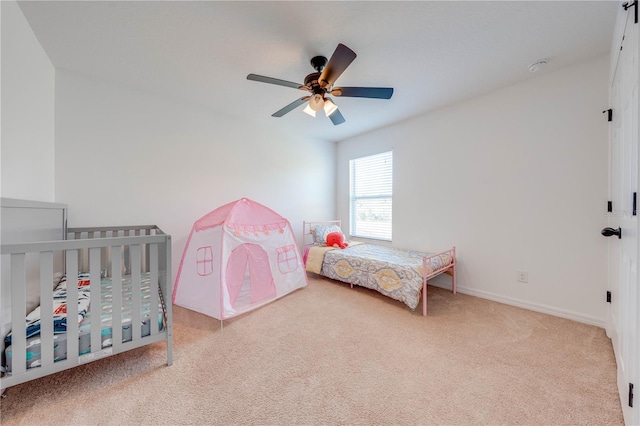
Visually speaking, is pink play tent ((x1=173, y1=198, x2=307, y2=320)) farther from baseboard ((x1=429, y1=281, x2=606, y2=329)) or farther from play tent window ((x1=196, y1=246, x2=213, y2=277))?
baseboard ((x1=429, y1=281, x2=606, y2=329))

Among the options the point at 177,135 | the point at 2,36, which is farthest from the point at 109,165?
A: the point at 2,36

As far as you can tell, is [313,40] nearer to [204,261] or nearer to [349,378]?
[204,261]

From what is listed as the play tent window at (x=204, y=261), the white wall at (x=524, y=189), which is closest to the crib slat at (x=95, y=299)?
the play tent window at (x=204, y=261)

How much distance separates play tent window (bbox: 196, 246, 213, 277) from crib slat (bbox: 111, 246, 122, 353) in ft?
2.65

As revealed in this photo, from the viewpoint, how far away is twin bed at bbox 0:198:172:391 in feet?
3.78

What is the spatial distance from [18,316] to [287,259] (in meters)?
1.95

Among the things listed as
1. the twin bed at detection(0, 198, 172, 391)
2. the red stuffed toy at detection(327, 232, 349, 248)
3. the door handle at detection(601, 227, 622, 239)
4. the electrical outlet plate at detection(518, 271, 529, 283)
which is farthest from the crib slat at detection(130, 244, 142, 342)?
the electrical outlet plate at detection(518, 271, 529, 283)

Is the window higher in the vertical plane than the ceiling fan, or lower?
lower

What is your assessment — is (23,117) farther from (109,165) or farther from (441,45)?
(441,45)

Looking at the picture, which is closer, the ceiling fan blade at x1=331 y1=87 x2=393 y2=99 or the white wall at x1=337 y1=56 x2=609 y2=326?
the ceiling fan blade at x1=331 y1=87 x2=393 y2=99

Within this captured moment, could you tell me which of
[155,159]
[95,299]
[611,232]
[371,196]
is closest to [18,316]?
[95,299]

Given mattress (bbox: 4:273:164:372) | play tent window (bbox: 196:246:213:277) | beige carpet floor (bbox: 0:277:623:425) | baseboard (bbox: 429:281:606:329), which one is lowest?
beige carpet floor (bbox: 0:277:623:425)

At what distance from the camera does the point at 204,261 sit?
2227 mm

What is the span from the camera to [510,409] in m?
1.23
